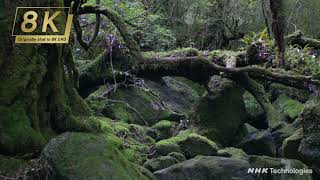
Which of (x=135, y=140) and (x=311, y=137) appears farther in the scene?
(x=135, y=140)

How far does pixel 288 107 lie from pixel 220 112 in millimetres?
3182

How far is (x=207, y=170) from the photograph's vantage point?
6.57 metres

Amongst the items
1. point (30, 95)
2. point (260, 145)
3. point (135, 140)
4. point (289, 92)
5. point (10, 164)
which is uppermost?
point (30, 95)

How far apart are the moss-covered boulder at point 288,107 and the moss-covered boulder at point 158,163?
5.53 meters

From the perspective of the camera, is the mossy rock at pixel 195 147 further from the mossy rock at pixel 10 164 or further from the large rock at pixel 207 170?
the mossy rock at pixel 10 164

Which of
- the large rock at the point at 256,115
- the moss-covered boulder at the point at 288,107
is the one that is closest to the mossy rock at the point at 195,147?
the large rock at the point at 256,115

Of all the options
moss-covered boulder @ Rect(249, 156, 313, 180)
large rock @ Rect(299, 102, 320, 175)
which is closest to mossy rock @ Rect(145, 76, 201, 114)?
large rock @ Rect(299, 102, 320, 175)

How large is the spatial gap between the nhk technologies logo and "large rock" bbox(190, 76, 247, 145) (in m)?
5.10

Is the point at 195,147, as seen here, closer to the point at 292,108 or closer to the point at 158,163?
the point at 158,163

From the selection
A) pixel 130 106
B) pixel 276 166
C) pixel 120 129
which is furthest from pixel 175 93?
pixel 276 166

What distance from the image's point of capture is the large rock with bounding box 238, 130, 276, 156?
9.63 m

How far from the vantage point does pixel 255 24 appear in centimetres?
1894

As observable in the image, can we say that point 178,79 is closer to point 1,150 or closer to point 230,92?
point 230,92

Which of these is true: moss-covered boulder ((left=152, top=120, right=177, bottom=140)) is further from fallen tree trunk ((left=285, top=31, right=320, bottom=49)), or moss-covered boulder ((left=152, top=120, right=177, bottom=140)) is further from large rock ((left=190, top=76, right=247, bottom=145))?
fallen tree trunk ((left=285, top=31, right=320, bottom=49))
